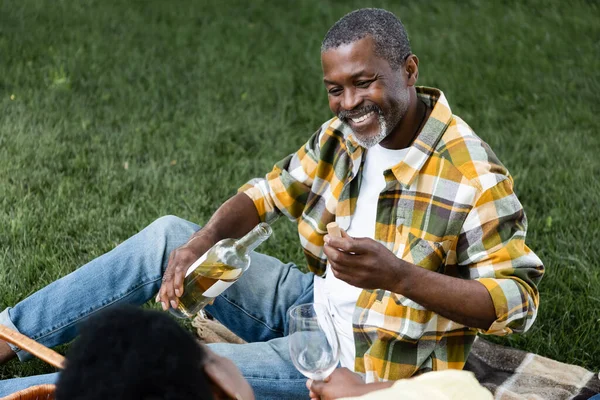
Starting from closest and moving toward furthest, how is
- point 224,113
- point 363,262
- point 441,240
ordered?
point 363,262
point 441,240
point 224,113

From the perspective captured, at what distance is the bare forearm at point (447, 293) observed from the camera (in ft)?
8.43

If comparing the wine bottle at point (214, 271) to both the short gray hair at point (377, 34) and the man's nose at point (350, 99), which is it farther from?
the short gray hair at point (377, 34)

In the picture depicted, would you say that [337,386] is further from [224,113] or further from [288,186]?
[224,113]

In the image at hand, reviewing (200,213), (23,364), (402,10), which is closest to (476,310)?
(23,364)

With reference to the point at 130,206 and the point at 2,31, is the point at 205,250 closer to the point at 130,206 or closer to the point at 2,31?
the point at 130,206

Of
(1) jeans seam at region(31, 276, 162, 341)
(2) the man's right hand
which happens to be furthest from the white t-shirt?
(1) jeans seam at region(31, 276, 162, 341)

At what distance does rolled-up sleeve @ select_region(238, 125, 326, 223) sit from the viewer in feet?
11.3

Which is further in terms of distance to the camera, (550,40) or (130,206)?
(550,40)

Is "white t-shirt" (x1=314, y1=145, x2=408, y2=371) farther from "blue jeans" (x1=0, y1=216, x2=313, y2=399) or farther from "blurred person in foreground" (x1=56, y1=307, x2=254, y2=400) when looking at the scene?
"blurred person in foreground" (x1=56, y1=307, x2=254, y2=400)

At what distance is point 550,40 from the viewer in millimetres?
7809

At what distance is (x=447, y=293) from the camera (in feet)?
8.48

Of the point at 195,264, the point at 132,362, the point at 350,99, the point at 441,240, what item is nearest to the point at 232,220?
the point at 195,264

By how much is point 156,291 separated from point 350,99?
1.14 metres

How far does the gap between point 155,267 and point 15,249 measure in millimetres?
1538
